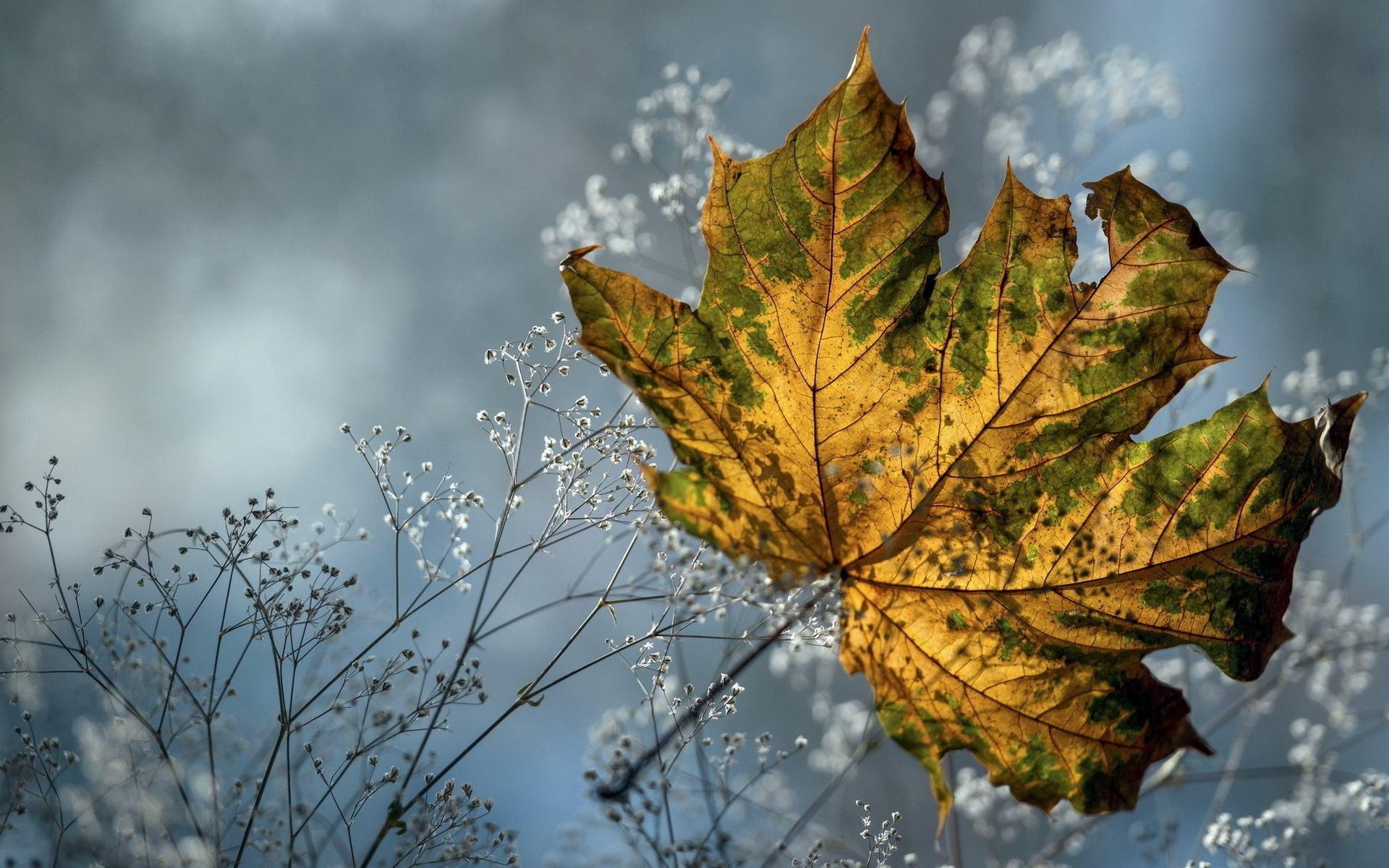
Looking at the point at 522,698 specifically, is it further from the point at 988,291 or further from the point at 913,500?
the point at 988,291

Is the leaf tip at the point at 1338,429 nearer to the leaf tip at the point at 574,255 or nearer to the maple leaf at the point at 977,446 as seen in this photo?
the maple leaf at the point at 977,446

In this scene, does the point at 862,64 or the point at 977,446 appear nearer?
the point at 862,64

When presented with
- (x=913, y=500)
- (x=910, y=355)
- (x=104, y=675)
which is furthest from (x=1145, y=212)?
(x=104, y=675)

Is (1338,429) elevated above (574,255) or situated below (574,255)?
below

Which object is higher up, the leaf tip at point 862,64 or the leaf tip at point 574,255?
the leaf tip at point 862,64

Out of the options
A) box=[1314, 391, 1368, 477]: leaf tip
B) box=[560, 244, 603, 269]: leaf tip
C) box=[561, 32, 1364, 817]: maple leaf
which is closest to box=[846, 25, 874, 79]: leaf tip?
box=[561, 32, 1364, 817]: maple leaf

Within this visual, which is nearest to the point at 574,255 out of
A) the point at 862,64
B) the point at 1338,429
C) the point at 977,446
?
the point at 862,64

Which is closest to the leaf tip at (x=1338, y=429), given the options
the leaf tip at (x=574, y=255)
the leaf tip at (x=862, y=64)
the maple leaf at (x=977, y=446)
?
the maple leaf at (x=977, y=446)

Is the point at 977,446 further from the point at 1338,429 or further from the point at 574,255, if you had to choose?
the point at 574,255
